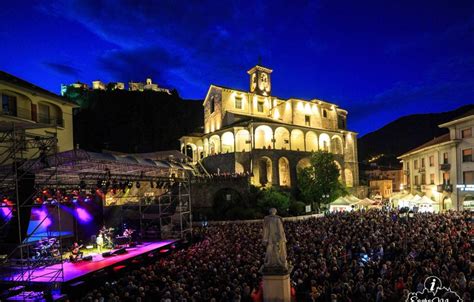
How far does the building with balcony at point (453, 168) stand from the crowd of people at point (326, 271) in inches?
725

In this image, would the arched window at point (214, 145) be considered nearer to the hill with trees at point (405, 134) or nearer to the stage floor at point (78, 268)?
the stage floor at point (78, 268)

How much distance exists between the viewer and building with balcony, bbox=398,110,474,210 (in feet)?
105

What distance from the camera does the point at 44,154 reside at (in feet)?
38.5

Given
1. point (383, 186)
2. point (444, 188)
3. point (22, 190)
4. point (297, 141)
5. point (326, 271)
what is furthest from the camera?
point (383, 186)

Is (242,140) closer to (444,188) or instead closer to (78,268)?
(444,188)

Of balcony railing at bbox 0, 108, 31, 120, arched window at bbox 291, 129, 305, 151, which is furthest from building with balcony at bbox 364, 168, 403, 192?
balcony railing at bbox 0, 108, 31, 120

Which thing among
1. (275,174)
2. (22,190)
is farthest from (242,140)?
(22,190)

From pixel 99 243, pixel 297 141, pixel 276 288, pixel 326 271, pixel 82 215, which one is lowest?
pixel 99 243

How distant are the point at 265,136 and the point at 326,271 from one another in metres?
36.3

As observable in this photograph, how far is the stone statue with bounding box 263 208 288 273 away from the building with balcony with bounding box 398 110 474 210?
30.1m

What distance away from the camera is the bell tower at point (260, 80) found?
5334 cm

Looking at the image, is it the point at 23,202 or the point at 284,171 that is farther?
the point at 284,171

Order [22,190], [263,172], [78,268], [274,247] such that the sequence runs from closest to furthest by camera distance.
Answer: [274,247] < [22,190] < [78,268] < [263,172]

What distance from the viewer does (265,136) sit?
4653 centimetres
